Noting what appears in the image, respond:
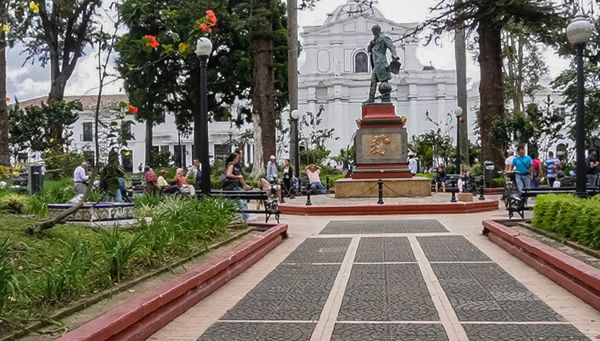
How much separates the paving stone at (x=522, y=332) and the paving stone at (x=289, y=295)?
1.40m

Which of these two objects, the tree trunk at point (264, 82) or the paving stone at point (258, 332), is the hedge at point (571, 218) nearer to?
the paving stone at point (258, 332)

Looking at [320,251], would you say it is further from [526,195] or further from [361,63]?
[361,63]

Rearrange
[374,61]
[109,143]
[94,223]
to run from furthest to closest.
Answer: [374,61] < [94,223] < [109,143]

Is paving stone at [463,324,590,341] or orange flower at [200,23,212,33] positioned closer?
paving stone at [463,324,590,341]

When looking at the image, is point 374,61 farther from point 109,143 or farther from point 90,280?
point 90,280

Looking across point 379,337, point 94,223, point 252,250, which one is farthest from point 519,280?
point 94,223

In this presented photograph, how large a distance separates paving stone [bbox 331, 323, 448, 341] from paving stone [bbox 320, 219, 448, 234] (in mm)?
7215

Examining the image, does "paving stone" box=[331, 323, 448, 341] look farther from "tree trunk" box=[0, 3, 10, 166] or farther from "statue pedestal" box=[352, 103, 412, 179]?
"statue pedestal" box=[352, 103, 412, 179]

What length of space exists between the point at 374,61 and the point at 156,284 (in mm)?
18233

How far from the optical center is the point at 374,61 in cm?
2341

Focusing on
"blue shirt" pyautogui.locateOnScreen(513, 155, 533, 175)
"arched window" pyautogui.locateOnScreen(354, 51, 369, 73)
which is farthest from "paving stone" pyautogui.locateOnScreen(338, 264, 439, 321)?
"arched window" pyautogui.locateOnScreen(354, 51, 369, 73)

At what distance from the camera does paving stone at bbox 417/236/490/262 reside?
9.22 metres

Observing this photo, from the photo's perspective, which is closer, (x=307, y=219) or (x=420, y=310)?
(x=420, y=310)

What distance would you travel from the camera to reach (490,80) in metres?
24.4
